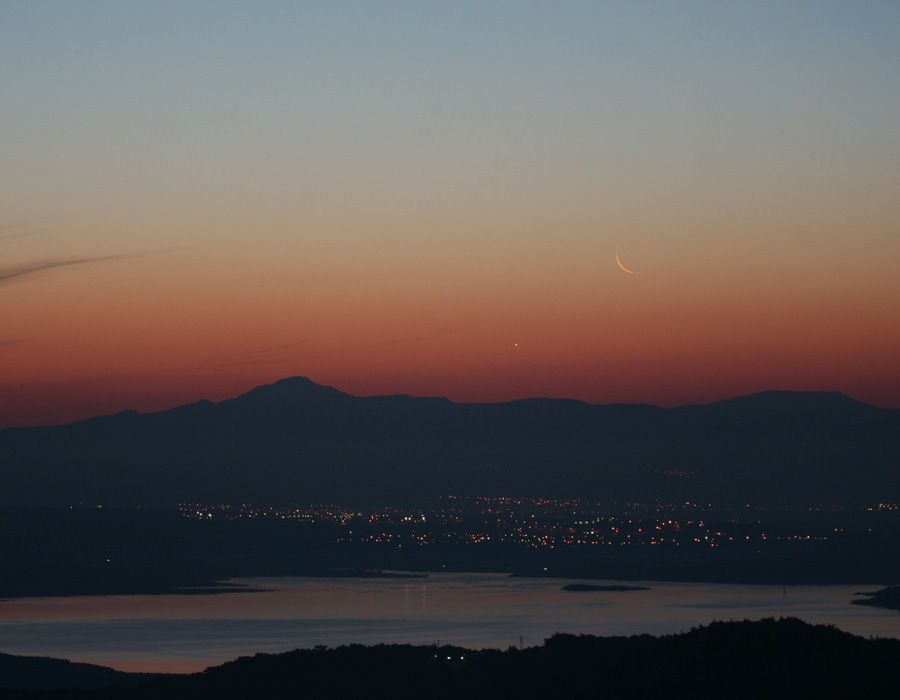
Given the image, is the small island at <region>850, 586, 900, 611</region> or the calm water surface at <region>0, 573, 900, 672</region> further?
the small island at <region>850, 586, 900, 611</region>

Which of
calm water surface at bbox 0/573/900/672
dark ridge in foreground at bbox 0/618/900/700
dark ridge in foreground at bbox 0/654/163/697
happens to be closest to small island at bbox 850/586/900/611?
calm water surface at bbox 0/573/900/672

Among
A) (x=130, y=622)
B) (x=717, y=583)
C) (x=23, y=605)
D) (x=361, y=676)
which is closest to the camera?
(x=361, y=676)

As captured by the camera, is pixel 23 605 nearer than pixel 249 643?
No

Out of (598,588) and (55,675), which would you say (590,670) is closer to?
(55,675)

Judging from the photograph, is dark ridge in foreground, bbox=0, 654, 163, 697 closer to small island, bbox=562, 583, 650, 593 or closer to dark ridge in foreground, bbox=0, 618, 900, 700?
dark ridge in foreground, bbox=0, 618, 900, 700

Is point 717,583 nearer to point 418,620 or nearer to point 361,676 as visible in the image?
point 418,620

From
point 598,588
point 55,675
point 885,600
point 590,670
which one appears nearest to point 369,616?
point 598,588

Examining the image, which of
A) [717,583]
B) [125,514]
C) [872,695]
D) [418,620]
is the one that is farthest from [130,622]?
[125,514]
